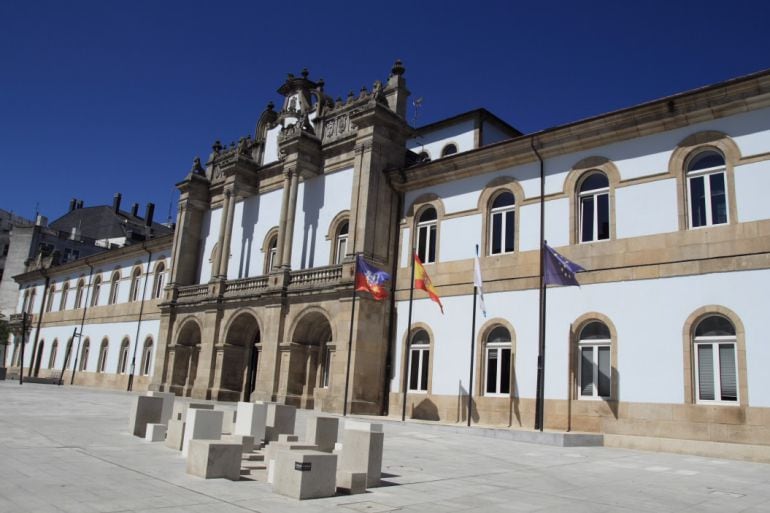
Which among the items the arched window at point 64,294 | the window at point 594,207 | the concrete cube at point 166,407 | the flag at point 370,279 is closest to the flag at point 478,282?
the window at point 594,207

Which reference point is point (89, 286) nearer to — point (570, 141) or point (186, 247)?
point (186, 247)

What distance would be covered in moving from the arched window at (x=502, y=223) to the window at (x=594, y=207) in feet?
8.03

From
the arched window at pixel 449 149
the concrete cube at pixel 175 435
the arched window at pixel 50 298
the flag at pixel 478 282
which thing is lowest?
the concrete cube at pixel 175 435

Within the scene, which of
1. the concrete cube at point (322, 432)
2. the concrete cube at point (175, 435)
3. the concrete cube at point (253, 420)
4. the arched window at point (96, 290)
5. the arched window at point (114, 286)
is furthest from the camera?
the arched window at point (96, 290)

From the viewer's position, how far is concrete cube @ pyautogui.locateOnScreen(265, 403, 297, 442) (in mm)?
12758

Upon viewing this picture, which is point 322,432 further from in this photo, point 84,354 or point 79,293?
point 79,293

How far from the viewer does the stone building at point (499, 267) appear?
54.3ft

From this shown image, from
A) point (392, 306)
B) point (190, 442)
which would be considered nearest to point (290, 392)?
point (392, 306)

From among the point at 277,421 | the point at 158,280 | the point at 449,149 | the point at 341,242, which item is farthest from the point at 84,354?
the point at 277,421

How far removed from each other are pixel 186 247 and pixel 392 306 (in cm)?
1561

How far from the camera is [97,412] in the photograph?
735 inches

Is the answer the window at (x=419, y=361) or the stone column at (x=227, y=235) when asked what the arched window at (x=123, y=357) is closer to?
the stone column at (x=227, y=235)

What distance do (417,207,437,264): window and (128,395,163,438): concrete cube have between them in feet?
41.5

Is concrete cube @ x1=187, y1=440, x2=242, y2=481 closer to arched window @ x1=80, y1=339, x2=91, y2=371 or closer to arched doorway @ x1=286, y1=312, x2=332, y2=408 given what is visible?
arched doorway @ x1=286, y1=312, x2=332, y2=408
